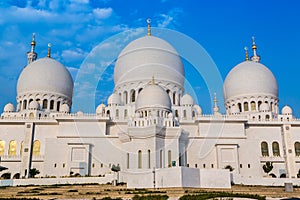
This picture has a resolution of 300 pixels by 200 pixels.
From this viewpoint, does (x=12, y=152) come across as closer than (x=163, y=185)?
No

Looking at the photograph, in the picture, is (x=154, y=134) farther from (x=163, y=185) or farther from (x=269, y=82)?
(x=269, y=82)

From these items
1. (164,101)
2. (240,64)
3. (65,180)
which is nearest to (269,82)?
(240,64)

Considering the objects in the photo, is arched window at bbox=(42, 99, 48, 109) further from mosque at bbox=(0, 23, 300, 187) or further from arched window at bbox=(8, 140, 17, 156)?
arched window at bbox=(8, 140, 17, 156)

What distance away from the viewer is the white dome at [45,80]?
136 ft

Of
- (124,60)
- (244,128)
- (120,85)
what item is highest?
(124,60)

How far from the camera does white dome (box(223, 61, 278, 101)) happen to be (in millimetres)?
42531

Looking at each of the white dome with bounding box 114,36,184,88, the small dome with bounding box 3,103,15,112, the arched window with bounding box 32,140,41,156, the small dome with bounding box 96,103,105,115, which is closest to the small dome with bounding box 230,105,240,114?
the white dome with bounding box 114,36,184,88

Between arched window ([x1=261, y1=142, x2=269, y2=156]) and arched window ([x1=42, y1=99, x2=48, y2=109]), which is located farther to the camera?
arched window ([x1=42, y1=99, x2=48, y2=109])

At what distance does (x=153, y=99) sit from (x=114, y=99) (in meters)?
7.57

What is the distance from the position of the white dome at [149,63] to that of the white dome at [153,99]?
6.07m

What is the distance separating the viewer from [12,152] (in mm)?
35812

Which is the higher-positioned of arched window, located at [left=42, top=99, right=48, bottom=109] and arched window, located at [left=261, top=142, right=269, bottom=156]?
arched window, located at [left=42, top=99, right=48, bottom=109]

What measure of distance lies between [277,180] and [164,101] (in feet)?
42.0

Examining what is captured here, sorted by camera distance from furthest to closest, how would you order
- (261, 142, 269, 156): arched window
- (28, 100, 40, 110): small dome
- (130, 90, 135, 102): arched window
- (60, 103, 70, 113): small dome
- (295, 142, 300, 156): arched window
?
(130, 90, 135, 102): arched window < (60, 103, 70, 113): small dome < (28, 100, 40, 110): small dome < (261, 142, 269, 156): arched window < (295, 142, 300, 156): arched window
